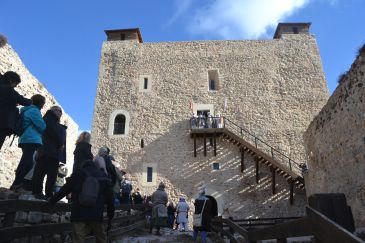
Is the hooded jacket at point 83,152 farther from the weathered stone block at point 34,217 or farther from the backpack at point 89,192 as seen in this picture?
the backpack at point 89,192

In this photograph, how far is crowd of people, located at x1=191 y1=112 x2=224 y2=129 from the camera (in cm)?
1582

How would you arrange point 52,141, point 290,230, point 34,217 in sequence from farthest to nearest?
point 52,141 → point 34,217 → point 290,230

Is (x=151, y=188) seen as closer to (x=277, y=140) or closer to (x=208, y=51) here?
(x=277, y=140)

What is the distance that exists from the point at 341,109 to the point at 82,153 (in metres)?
6.95

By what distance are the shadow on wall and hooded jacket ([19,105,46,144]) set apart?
1113 centimetres

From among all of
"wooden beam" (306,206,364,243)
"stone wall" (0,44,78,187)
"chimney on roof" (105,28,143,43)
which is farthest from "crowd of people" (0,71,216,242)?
"chimney on roof" (105,28,143,43)

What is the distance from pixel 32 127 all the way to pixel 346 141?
7.47 metres

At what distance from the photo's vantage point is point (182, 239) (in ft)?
21.6

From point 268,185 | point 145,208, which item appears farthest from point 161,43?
point 145,208

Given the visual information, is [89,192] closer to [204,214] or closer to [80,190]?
[80,190]

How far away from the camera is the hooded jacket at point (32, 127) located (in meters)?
4.24

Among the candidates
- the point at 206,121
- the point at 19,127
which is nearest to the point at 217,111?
the point at 206,121

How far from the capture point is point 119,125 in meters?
17.0

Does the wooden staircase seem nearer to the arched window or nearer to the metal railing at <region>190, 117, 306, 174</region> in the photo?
the metal railing at <region>190, 117, 306, 174</region>
